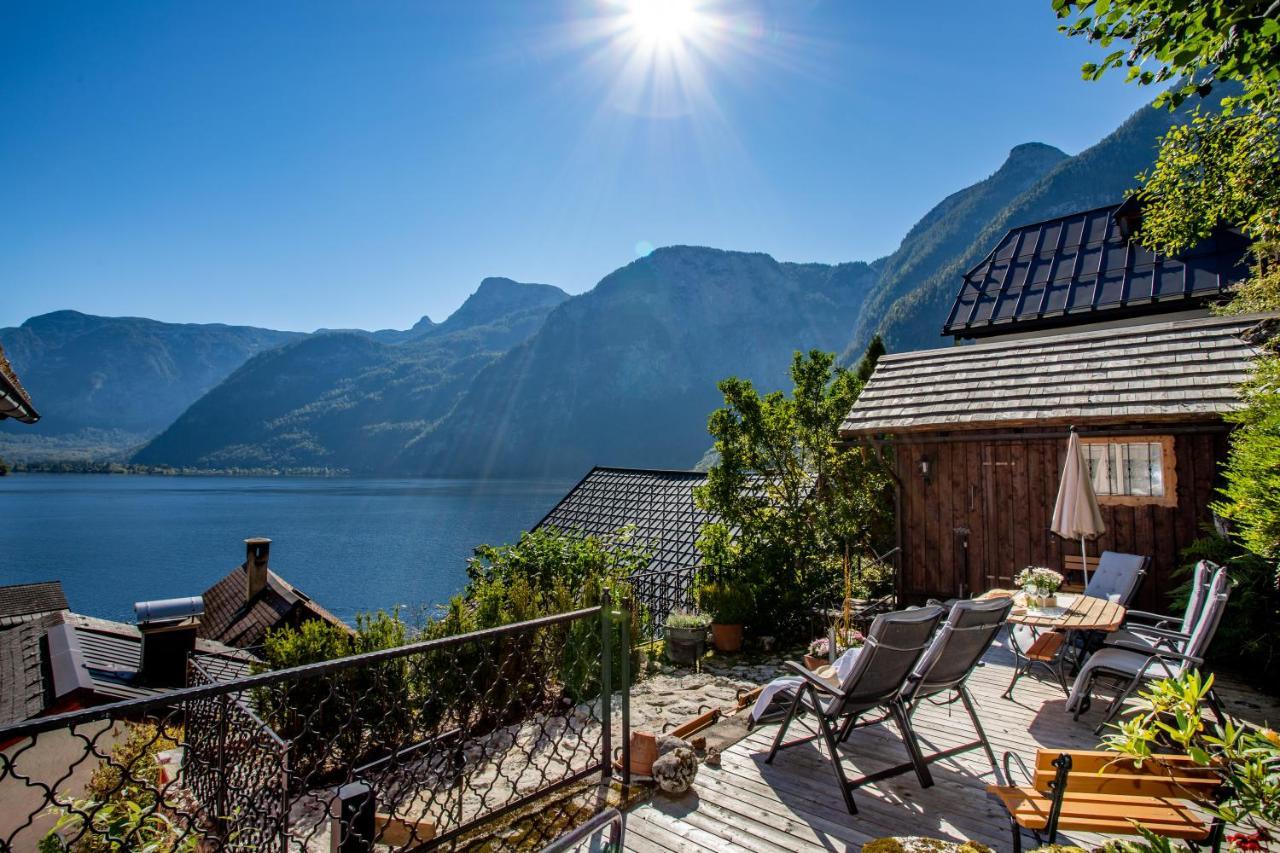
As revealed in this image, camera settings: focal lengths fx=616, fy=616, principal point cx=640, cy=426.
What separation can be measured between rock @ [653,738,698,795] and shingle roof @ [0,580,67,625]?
1487 cm

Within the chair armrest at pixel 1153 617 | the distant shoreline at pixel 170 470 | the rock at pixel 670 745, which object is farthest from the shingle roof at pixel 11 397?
the distant shoreline at pixel 170 470

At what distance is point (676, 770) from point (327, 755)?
1968mm

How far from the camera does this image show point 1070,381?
8438 millimetres

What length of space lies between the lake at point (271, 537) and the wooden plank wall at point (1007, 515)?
936 centimetres

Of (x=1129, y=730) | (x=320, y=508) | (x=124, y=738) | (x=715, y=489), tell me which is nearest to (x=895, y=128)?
(x=715, y=489)

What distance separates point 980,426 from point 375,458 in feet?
498

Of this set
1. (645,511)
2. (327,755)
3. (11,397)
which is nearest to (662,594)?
(645,511)

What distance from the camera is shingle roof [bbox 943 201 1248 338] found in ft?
49.4

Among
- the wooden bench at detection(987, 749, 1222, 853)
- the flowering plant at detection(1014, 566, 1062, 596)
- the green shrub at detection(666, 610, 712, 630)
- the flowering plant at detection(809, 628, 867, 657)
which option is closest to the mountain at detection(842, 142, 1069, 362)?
the green shrub at detection(666, 610, 712, 630)

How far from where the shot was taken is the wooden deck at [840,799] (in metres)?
3.33

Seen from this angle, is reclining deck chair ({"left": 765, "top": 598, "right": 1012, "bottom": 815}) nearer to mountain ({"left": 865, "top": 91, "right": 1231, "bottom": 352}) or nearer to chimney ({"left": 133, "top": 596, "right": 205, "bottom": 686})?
chimney ({"left": 133, "top": 596, "right": 205, "bottom": 686})

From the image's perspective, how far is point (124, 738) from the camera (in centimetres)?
552

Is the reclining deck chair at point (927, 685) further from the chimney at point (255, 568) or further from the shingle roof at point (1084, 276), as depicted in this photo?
the chimney at point (255, 568)

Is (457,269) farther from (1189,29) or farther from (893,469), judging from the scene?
(1189,29)
